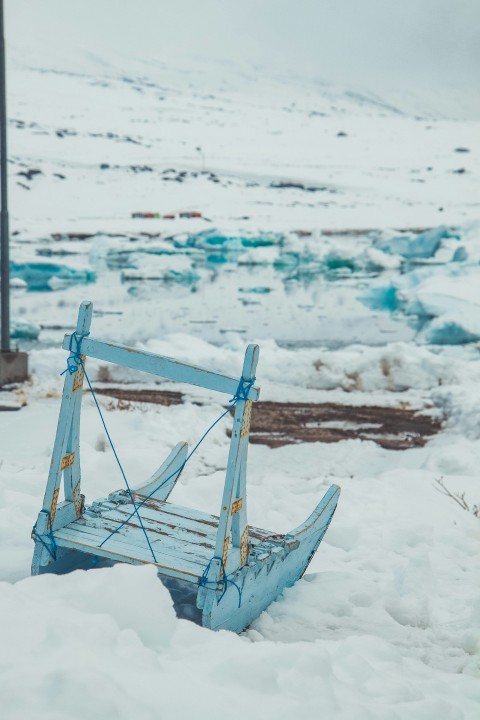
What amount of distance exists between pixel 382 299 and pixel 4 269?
15464 mm

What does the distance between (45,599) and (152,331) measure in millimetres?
13899

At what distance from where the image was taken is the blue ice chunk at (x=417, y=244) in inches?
1198

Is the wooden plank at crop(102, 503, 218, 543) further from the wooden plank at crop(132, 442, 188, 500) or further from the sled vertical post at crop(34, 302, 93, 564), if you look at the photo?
the sled vertical post at crop(34, 302, 93, 564)

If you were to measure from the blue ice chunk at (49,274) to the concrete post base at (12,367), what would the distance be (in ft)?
53.7

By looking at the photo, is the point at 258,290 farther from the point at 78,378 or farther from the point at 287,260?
the point at 78,378

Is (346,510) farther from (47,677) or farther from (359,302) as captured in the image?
(359,302)

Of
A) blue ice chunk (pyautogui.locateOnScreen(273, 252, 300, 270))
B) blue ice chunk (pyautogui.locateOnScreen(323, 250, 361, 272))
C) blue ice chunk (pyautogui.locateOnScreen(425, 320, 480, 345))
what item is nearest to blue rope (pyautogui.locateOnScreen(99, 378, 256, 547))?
blue ice chunk (pyautogui.locateOnScreen(425, 320, 480, 345))

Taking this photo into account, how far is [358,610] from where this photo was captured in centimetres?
427

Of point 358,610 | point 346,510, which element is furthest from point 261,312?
point 358,610

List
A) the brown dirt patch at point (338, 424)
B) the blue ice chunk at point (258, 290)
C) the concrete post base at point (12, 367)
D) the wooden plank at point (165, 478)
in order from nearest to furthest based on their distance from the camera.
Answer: the wooden plank at point (165, 478) < the brown dirt patch at point (338, 424) < the concrete post base at point (12, 367) < the blue ice chunk at point (258, 290)

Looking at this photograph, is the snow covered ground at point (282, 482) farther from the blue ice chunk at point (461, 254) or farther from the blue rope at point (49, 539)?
the blue ice chunk at point (461, 254)

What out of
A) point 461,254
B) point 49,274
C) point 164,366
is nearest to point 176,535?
point 164,366

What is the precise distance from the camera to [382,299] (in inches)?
918

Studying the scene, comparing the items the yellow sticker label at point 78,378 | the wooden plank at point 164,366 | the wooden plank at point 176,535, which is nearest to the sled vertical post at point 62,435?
the yellow sticker label at point 78,378
